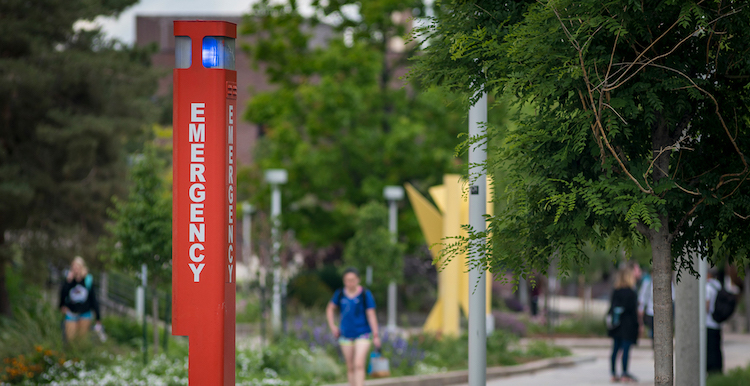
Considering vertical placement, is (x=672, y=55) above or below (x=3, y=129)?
below

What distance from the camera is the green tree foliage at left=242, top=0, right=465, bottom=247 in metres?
24.3

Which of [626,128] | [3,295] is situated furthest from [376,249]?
[626,128]

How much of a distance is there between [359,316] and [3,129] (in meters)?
10.2

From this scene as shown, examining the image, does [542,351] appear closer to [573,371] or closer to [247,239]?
[573,371]

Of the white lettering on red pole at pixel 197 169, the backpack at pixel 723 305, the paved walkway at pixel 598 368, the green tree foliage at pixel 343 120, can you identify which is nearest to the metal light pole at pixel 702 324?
the backpack at pixel 723 305

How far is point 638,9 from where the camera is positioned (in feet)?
14.3

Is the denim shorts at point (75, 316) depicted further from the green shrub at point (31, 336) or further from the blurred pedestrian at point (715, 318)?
the blurred pedestrian at point (715, 318)

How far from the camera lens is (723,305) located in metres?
11.2

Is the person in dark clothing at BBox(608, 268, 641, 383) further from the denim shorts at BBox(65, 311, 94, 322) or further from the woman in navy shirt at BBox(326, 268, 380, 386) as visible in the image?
the denim shorts at BBox(65, 311, 94, 322)

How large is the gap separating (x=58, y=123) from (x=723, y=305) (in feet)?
42.0

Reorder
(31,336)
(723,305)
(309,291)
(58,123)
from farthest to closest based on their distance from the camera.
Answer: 1. (309,291)
2. (58,123)
3. (31,336)
4. (723,305)

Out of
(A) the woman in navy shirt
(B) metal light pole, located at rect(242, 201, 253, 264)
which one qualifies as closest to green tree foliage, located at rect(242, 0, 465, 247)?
(B) metal light pole, located at rect(242, 201, 253, 264)

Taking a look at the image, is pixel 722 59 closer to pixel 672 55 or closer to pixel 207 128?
pixel 672 55

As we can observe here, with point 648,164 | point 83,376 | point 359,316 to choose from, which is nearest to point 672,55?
point 648,164
